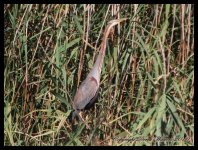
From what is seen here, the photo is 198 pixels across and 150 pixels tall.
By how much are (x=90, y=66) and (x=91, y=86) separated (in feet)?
0.92

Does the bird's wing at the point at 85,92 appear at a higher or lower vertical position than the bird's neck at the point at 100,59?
lower

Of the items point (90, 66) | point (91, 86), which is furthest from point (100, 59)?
point (90, 66)

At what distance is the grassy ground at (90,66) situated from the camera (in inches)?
140

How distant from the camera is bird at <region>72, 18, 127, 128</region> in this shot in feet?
12.0

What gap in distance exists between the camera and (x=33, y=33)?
3965 mm

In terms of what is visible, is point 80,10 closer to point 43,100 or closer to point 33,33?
point 33,33

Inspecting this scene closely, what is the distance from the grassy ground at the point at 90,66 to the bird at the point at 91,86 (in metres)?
0.06

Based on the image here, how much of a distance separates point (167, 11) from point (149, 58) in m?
0.37

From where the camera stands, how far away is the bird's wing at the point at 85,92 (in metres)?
3.71

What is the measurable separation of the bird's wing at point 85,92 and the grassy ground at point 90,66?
0.22 ft

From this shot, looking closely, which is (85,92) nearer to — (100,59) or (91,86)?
(91,86)

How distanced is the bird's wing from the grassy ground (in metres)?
0.07

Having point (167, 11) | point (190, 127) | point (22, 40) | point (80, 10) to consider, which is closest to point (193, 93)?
point (190, 127)

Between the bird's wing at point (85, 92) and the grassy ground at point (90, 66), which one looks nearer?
the grassy ground at point (90, 66)
